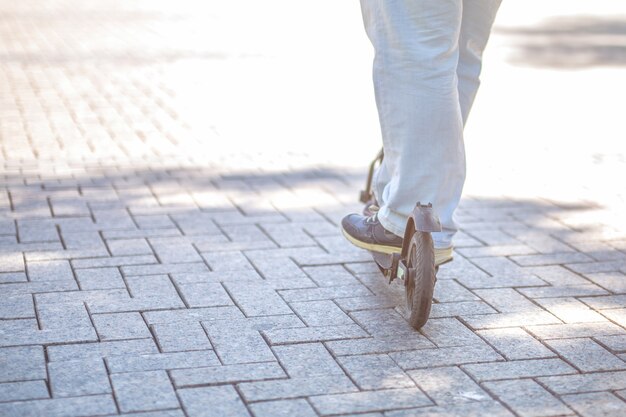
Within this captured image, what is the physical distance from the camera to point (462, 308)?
3.68 meters

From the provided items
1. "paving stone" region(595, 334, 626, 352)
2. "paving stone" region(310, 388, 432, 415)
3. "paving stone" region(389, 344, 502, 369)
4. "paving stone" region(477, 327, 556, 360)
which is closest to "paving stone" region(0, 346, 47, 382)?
"paving stone" region(310, 388, 432, 415)

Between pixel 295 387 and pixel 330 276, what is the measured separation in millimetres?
1111

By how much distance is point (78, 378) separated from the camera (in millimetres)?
2945

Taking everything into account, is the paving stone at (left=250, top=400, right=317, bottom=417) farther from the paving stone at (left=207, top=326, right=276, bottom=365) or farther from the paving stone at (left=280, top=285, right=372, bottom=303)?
the paving stone at (left=280, top=285, right=372, bottom=303)

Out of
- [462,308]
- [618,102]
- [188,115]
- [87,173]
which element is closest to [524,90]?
[618,102]

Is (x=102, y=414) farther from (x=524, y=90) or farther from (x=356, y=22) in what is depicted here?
(x=356, y=22)

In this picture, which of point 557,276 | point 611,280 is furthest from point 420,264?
point 611,280

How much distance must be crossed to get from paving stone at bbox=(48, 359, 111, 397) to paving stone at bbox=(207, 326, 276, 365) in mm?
372

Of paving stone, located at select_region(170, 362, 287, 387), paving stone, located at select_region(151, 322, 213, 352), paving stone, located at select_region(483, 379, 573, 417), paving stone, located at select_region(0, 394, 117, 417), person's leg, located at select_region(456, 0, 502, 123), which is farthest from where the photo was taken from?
person's leg, located at select_region(456, 0, 502, 123)

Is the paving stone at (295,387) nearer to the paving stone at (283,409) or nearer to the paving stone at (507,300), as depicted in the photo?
the paving stone at (283,409)

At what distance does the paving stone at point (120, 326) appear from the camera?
331cm

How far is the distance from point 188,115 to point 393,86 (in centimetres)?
415

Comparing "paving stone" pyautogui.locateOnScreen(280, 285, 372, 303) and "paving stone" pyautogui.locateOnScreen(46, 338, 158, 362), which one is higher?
"paving stone" pyautogui.locateOnScreen(46, 338, 158, 362)

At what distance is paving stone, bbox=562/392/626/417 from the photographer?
9.24ft
